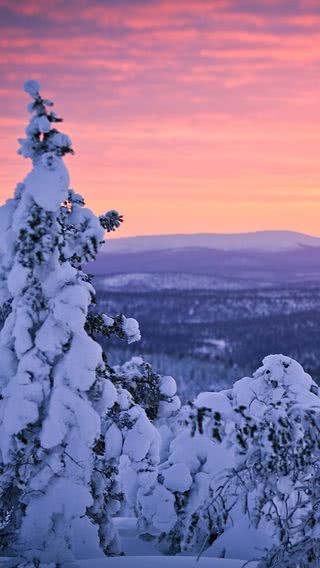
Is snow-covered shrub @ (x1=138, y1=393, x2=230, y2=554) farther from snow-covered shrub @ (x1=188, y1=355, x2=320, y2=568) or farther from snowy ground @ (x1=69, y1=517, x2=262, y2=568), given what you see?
snow-covered shrub @ (x1=188, y1=355, x2=320, y2=568)

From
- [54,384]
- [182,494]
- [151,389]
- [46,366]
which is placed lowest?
[182,494]

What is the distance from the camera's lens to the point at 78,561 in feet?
26.9

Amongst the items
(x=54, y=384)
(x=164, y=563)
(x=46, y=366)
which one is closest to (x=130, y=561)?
(x=164, y=563)

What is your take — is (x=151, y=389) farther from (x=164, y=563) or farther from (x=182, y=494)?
(x=182, y=494)

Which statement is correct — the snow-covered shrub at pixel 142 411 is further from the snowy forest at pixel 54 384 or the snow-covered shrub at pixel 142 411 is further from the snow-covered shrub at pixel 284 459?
the snow-covered shrub at pixel 284 459

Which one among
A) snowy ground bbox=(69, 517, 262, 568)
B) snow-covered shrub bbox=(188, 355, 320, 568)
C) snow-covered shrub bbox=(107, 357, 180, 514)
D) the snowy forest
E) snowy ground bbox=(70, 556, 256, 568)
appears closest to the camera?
snow-covered shrub bbox=(188, 355, 320, 568)

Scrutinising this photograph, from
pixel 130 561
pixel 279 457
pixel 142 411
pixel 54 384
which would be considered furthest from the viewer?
pixel 142 411

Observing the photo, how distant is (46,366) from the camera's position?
27.0 feet

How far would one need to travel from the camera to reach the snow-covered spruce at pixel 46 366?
307 inches

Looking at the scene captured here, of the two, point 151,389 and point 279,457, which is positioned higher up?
point 279,457

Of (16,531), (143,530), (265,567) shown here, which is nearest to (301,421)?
(265,567)

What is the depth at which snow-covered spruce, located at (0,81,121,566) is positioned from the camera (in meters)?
7.80

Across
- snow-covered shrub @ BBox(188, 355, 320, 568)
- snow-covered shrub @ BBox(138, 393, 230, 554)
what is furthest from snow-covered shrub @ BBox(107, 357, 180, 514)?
snow-covered shrub @ BBox(188, 355, 320, 568)

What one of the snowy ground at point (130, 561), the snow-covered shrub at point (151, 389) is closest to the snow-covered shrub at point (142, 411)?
the snow-covered shrub at point (151, 389)
